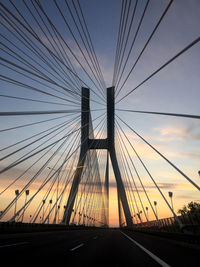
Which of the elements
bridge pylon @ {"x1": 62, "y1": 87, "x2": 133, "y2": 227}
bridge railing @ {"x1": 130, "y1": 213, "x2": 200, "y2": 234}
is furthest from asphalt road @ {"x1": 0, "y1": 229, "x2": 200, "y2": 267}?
bridge pylon @ {"x1": 62, "y1": 87, "x2": 133, "y2": 227}

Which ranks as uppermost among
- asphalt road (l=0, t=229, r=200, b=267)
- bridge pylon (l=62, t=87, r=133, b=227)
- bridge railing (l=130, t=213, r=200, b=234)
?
bridge pylon (l=62, t=87, r=133, b=227)

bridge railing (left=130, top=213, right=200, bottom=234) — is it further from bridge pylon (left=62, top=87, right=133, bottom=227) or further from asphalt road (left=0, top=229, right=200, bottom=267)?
bridge pylon (left=62, top=87, right=133, bottom=227)

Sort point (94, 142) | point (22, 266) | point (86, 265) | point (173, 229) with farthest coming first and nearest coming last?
point (94, 142)
point (173, 229)
point (86, 265)
point (22, 266)

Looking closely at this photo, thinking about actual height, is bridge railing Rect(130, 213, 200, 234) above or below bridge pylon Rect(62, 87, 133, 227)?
below

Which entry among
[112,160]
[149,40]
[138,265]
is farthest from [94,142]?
[138,265]

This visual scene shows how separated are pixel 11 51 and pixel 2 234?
29.5ft

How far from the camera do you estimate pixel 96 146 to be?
30688mm

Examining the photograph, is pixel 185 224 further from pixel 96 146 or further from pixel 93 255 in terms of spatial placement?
pixel 96 146

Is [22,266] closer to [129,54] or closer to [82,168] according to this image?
[129,54]

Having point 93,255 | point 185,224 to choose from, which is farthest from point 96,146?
point 93,255

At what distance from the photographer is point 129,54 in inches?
517

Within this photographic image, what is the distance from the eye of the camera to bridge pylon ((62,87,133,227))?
25781mm

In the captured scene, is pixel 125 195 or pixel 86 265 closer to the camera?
pixel 86 265

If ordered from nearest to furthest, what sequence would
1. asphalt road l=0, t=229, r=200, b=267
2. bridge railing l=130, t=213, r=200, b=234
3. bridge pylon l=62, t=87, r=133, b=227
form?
asphalt road l=0, t=229, r=200, b=267, bridge railing l=130, t=213, r=200, b=234, bridge pylon l=62, t=87, r=133, b=227
